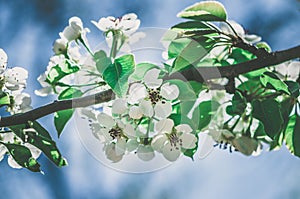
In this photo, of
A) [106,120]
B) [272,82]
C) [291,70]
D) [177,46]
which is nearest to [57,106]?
[106,120]

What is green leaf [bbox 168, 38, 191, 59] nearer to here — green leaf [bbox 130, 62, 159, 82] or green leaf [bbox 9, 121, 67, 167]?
green leaf [bbox 130, 62, 159, 82]

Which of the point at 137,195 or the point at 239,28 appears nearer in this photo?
the point at 239,28

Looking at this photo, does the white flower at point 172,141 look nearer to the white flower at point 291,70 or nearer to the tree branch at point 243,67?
the tree branch at point 243,67

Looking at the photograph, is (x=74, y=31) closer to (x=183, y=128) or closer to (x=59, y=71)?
(x=59, y=71)

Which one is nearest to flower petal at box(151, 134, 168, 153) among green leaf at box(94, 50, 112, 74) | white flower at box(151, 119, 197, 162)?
white flower at box(151, 119, 197, 162)

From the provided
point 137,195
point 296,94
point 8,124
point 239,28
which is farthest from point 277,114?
point 137,195

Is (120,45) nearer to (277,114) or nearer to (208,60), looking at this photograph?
(208,60)

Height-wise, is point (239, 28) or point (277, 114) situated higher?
point (239, 28)
